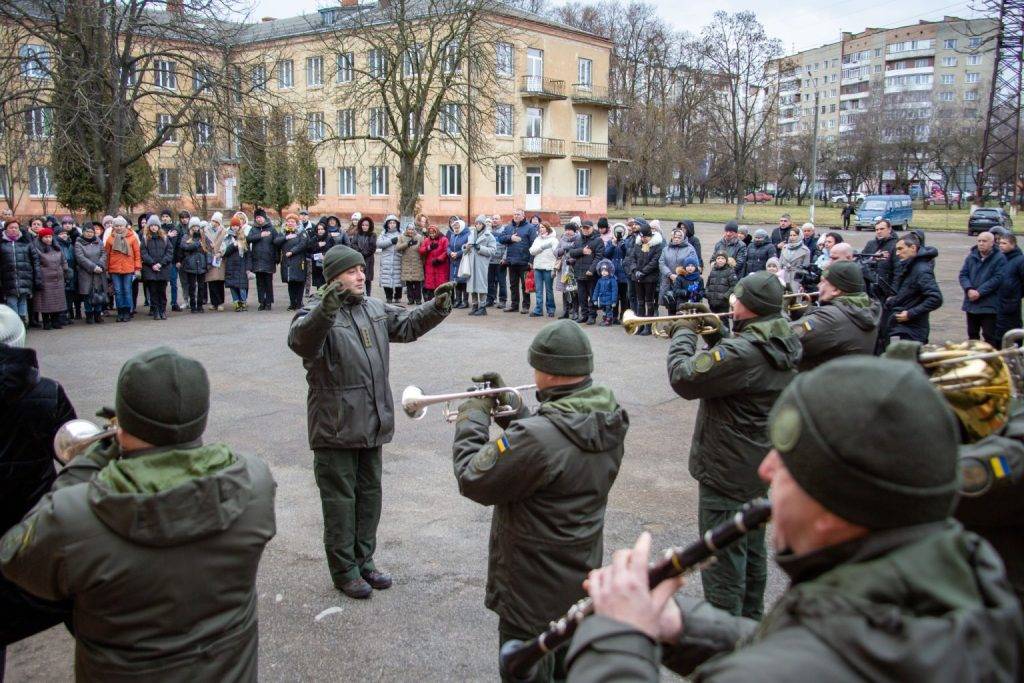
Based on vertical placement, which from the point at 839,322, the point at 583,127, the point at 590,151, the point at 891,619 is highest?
the point at 583,127

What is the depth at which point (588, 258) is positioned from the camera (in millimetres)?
15008

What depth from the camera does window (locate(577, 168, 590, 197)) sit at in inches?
1951

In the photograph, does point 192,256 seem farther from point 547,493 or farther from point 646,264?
point 547,493

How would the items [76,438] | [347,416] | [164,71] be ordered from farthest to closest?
[164,71] < [347,416] < [76,438]

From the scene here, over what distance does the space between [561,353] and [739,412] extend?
1607mm

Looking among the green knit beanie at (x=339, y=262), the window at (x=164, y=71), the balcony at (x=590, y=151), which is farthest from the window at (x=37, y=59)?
the balcony at (x=590, y=151)

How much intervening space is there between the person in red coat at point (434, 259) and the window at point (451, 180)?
94.0 ft

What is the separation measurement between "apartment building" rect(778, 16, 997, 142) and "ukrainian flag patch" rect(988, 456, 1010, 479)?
7559cm

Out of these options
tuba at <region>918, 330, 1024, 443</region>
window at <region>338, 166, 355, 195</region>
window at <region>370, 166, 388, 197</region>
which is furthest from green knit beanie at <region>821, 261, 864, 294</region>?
window at <region>338, 166, 355, 195</region>

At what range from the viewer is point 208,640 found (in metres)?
2.49

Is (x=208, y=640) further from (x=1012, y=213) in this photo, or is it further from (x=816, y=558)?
(x=1012, y=213)

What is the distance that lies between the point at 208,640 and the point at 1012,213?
182 ft

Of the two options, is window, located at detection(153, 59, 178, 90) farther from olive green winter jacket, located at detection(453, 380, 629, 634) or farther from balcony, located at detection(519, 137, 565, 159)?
balcony, located at detection(519, 137, 565, 159)

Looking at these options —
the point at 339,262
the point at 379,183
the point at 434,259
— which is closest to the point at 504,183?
the point at 379,183
